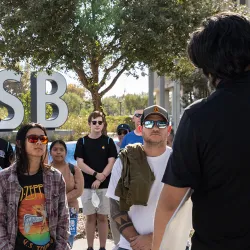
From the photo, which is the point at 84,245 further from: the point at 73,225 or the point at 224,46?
the point at 224,46

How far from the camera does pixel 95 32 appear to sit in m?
8.84

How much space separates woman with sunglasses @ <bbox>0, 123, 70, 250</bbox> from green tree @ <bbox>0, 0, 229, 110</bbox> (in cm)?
495

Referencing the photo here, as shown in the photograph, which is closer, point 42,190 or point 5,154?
point 42,190

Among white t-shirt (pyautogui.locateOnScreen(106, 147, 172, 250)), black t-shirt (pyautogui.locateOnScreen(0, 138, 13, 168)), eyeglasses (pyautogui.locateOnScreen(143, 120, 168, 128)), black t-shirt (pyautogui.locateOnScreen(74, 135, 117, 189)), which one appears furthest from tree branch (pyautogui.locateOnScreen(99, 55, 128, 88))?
white t-shirt (pyautogui.locateOnScreen(106, 147, 172, 250))

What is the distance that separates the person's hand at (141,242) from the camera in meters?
3.28

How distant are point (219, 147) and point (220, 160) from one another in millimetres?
49

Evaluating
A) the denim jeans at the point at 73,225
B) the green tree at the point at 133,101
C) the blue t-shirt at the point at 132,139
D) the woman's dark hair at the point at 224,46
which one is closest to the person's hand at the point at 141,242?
the woman's dark hair at the point at 224,46

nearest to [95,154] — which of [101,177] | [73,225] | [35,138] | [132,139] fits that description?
[101,177]

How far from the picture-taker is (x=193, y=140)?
5.91ft

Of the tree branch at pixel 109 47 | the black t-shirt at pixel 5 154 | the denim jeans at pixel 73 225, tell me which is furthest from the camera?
the tree branch at pixel 109 47

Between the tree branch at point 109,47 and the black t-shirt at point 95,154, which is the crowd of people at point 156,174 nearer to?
the black t-shirt at point 95,154

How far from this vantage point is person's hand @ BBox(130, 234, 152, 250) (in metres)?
3.28

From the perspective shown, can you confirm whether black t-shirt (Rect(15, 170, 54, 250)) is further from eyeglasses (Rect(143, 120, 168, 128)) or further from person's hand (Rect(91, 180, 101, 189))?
person's hand (Rect(91, 180, 101, 189))

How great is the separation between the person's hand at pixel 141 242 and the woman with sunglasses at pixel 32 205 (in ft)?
2.39
